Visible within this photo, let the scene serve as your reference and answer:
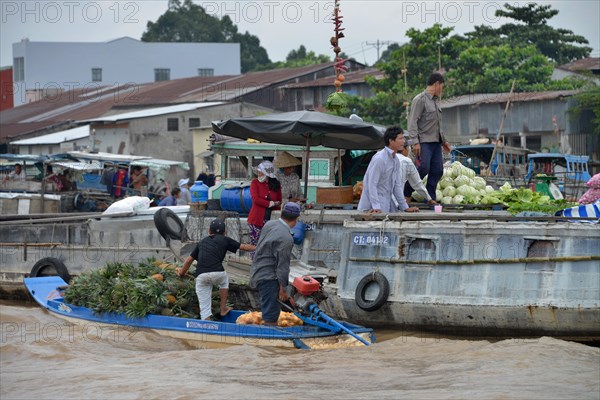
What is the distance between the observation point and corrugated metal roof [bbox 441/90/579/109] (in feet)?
94.3

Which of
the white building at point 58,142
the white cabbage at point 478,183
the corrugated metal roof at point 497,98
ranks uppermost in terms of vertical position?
the corrugated metal roof at point 497,98

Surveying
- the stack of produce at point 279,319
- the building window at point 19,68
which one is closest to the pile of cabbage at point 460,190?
the stack of produce at point 279,319

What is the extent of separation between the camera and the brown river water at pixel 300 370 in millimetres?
8680

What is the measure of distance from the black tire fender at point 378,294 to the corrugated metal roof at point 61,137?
87.1 feet

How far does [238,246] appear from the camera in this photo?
11320mm

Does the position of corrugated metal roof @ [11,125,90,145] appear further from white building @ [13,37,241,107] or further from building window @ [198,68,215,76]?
building window @ [198,68,215,76]

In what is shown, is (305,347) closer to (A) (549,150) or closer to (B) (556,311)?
(B) (556,311)

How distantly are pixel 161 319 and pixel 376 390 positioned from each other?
359cm

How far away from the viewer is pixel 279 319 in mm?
10742

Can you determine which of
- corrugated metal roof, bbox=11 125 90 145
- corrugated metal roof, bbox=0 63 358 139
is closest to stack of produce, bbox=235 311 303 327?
corrugated metal roof, bbox=0 63 358 139

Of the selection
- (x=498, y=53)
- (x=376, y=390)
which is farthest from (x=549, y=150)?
(x=376, y=390)

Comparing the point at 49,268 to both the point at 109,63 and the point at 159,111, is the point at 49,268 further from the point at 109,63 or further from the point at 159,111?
the point at 109,63

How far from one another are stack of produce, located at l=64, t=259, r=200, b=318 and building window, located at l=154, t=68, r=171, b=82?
151ft

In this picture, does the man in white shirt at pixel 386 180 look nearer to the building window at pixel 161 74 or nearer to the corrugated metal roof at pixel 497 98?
the corrugated metal roof at pixel 497 98
